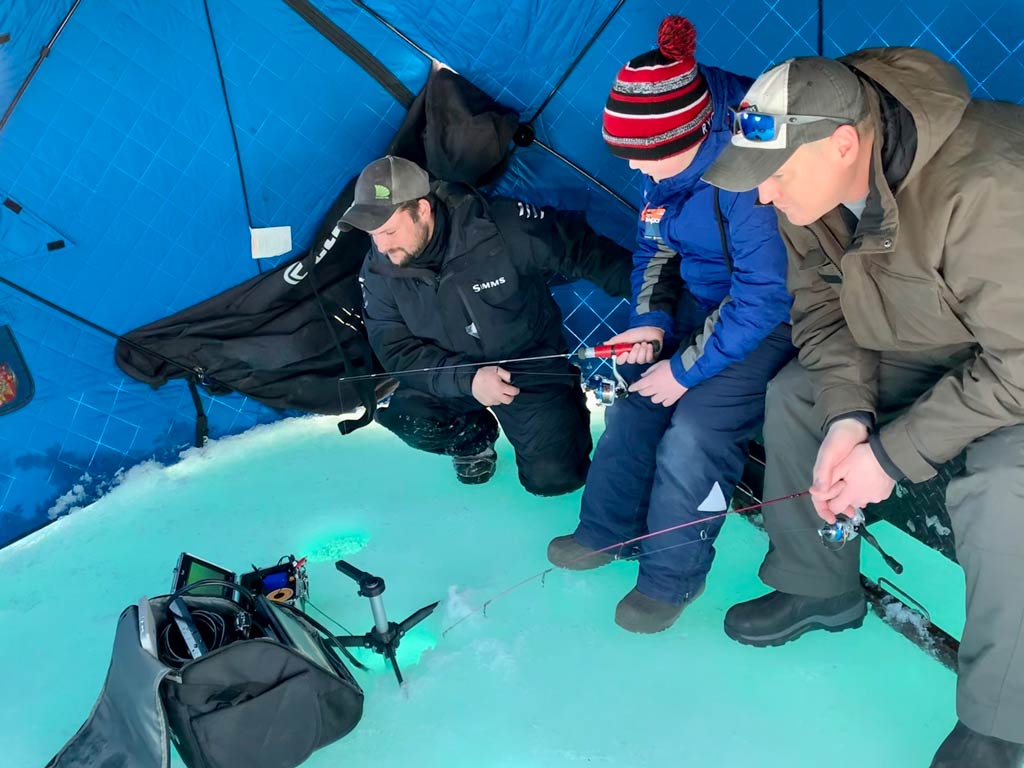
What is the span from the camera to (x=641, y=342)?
76.6 inches

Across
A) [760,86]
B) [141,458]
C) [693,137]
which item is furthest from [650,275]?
→ [141,458]

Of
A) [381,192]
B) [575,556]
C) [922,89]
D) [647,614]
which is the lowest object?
[575,556]

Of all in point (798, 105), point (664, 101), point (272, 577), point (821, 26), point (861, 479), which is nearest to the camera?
point (798, 105)

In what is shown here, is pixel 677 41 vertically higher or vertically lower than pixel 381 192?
higher

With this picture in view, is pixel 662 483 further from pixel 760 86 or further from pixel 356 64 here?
pixel 356 64

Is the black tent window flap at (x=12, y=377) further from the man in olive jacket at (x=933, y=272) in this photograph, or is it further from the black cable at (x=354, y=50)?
the man in olive jacket at (x=933, y=272)

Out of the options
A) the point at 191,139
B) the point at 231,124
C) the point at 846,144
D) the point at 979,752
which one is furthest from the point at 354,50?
the point at 979,752

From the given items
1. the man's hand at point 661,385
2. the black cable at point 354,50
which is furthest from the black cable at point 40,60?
the man's hand at point 661,385

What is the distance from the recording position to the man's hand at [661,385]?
1.83 meters

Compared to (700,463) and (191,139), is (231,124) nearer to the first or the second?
(191,139)

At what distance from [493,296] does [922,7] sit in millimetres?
1193

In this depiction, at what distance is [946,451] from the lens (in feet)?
4.35

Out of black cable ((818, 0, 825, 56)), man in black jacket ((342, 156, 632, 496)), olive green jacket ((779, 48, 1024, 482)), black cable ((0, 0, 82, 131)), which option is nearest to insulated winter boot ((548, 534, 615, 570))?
man in black jacket ((342, 156, 632, 496))

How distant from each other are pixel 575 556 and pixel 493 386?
48 cm
